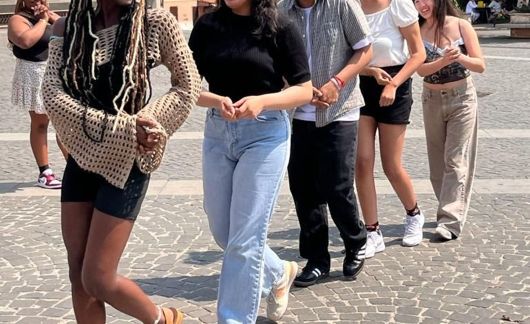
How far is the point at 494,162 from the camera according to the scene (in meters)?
7.90

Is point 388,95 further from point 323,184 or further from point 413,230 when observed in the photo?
point 413,230

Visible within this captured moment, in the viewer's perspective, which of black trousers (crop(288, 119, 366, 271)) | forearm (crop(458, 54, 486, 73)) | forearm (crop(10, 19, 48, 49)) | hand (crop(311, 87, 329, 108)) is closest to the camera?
A: hand (crop(311, 87, 329, 108))

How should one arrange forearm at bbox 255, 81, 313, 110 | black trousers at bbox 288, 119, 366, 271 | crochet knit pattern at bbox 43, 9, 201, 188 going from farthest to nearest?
1. black trousers at bbox 288, 119, 366, 271
2. forearm at bbox 255, 81, 313, 110
3. crochet knit pattern at bbox 43, 9, 201, 188

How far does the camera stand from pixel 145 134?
3139 millimetres

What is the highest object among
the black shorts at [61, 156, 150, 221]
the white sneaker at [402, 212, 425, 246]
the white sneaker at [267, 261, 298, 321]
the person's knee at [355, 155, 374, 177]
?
the black shorts at [61, 156, 150, 221]

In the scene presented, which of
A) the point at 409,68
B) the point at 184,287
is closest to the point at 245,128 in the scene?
the point at 184,287

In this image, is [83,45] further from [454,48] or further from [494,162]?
[494,162]

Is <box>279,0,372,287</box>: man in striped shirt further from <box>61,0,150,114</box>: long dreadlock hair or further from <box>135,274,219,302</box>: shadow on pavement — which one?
<box>61,0,150,114</box>: long dreadlock hair

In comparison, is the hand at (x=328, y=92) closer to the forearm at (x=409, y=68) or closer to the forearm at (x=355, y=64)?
the forearm at (x=355, y=64)

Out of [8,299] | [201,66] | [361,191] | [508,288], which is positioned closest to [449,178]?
[361,191]

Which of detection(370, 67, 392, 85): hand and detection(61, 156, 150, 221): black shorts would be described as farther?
detection(370, 67, 392, 85): hand

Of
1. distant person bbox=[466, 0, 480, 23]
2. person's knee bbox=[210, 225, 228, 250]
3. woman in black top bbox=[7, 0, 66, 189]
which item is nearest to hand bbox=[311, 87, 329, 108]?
person's knee bbox=[210, 225, 228, 250]

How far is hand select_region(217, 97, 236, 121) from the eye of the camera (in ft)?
11.3

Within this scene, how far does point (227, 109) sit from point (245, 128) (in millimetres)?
284
